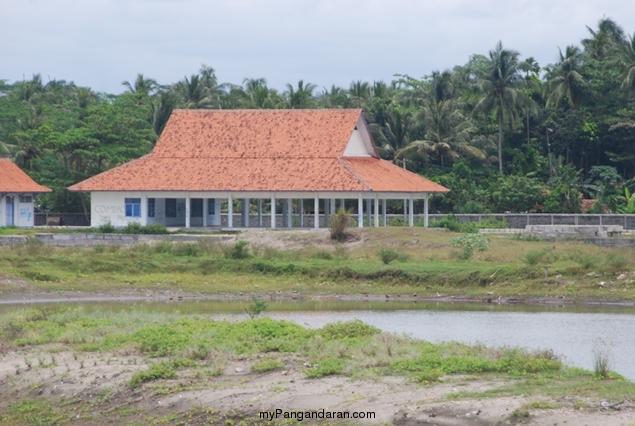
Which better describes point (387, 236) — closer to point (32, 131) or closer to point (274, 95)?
point (32, 131)

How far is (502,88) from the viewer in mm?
64125

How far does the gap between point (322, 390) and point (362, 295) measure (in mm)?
18498

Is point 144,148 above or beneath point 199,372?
above

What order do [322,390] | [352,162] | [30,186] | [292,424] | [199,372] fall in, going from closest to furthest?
[292,424], [322,390], [199,372], [352,162], [30,186]

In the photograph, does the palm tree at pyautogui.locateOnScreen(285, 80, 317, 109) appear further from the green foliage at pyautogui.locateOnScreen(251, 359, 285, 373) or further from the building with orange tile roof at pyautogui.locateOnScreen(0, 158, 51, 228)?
the green foliage at pyautogui.locateOnScreen(251, 359, 285, 373)

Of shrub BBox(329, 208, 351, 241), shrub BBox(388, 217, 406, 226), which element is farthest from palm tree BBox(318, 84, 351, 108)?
shrub BBox(329, 208, 351, 241)

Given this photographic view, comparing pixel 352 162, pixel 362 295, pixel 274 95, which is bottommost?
pixel 362 295

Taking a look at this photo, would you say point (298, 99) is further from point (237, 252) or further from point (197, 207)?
point (237, 252)

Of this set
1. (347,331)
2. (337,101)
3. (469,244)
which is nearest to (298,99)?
(337,101)

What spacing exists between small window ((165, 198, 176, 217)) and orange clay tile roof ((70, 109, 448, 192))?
2.22 metres

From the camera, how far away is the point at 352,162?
5178cm

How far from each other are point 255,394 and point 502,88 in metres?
51.8

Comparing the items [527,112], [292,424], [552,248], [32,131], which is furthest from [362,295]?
[527,112]

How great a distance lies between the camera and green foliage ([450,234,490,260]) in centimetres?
3701
